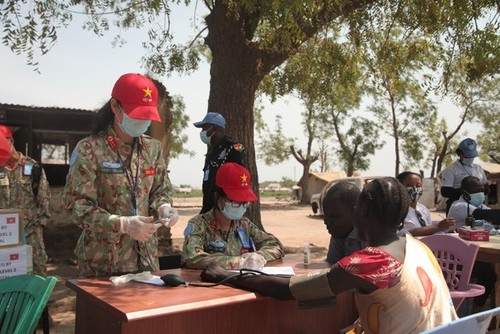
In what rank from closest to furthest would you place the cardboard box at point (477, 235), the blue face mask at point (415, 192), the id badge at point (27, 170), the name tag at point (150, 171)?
the name tag at point (150, 171), the cardboard box at point (477, 235), the blue face mask at point (415, 192), the id badge at point (27, 170)

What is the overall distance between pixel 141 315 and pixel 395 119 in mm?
22082

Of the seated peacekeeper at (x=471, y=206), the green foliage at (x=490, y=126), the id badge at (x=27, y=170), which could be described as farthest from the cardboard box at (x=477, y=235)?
the green foliage at (x=490, y=126)

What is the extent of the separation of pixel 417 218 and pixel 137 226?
2.85 metres

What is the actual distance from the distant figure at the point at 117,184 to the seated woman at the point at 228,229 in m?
0.29

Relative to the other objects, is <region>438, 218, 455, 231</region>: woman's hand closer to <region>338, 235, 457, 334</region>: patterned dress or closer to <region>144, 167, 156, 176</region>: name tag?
<region>338, 235, 457, 334</region>: patterned dress

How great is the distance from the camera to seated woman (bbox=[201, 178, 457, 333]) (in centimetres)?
163

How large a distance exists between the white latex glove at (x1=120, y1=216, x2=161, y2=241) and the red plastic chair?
66.9 inches

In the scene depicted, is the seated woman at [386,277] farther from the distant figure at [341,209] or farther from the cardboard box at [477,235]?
the cardboard box at [477,235]

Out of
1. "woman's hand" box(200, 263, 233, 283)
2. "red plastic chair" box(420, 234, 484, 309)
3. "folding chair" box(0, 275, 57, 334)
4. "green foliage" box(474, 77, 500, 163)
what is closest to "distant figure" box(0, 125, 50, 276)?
"folding chair" box(0, 275, 57, 334)

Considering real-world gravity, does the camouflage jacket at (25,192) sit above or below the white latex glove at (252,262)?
above

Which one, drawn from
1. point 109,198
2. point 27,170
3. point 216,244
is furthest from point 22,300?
point 27,170

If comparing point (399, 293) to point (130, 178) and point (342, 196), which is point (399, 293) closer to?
point (342, 196)

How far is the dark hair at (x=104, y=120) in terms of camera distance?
8.27 ft

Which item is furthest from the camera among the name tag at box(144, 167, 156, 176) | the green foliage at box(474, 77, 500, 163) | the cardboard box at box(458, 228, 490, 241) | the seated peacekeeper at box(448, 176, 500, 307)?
the green foliage at box(474, 77, 500, 163)
